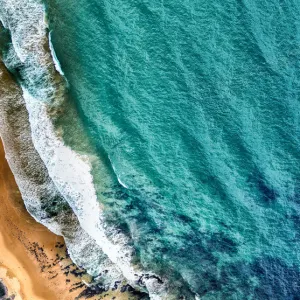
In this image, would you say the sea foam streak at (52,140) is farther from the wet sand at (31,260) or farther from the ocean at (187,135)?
the wet sand at (31,260)

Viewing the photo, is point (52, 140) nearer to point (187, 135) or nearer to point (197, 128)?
point (187, 135)

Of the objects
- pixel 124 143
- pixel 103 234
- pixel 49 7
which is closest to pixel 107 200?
pixel 103 234

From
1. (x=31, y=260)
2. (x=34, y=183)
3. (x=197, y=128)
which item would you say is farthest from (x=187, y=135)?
(x=31, y=260)

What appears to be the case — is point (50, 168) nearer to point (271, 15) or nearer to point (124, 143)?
point (124, 143)

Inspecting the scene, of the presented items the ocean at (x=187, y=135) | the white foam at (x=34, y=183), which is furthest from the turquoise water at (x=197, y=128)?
the white foam at (x=34, y=183)

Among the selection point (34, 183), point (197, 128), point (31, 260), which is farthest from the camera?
point (31, 260)

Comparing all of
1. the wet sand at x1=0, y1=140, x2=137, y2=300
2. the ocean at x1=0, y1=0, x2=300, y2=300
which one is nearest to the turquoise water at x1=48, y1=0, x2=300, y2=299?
the ocean at x1=0, y1=0, x2=300, y2=300
